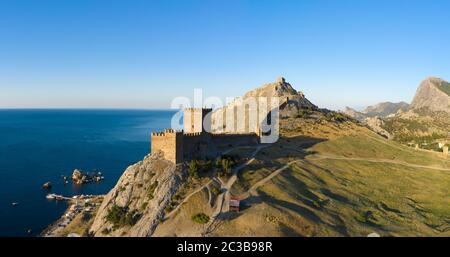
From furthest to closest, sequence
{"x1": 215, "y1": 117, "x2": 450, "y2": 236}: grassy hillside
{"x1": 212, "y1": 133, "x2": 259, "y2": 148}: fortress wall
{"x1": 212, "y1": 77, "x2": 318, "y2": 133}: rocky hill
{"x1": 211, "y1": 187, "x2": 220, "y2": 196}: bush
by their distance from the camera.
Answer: {"x1": 212, "y1": 77, "x2": 318, "y2": 133}: rocky hill → {"x1": 212, "y1": 133, "x2": 259, "y2": 148}: fortress wall → {"x1": 211, "y1": 187, "x2": 220, "y2": 196}: bush → {"x1": 215, "y1": 117, "x2": 450, "y2": 236}: grassy hillside

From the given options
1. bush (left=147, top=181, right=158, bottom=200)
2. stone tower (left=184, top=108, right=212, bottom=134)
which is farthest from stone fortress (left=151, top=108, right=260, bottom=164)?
bush (left=147, top=181, right=158, bottom=200)

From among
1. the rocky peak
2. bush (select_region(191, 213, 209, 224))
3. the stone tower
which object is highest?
the rocky peak

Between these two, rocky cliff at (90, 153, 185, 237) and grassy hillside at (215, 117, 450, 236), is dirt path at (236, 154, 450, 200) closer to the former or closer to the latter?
grassy hillside at (215, 117, 450, 236)

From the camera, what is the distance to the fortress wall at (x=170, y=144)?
201ft

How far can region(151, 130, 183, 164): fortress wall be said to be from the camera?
61312mm

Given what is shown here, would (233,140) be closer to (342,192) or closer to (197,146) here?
(197,146)

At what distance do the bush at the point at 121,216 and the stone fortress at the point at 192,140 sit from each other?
11582mm

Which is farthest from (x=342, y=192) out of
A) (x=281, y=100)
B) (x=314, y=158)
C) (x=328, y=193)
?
(x=281, y=100)

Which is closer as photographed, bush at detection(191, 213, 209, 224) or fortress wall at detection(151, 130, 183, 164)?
bush at detection(191, 213, 209, 224)

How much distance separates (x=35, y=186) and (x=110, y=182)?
23560 mm

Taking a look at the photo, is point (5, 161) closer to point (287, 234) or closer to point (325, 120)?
point (325, 120)

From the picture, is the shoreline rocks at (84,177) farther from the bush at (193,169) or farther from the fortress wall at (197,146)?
the bush at (193,169)

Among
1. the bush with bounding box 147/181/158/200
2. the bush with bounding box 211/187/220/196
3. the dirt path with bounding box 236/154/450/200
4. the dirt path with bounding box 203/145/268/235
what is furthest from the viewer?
the dirt path with bounding box 236/154/450/200

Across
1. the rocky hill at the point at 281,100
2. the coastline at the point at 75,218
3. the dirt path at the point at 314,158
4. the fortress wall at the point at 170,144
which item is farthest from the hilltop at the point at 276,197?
the rocky hill at the point at 281,100
